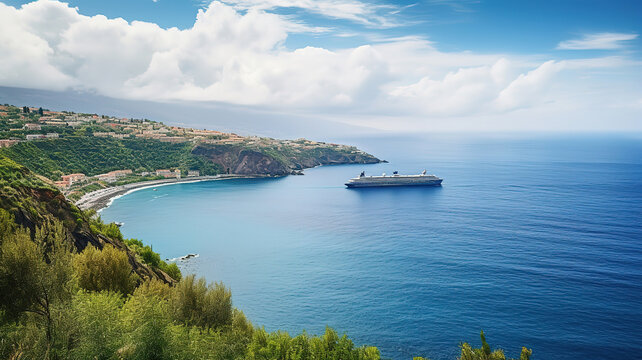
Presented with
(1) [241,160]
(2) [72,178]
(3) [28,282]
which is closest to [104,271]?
(3) [28,282]

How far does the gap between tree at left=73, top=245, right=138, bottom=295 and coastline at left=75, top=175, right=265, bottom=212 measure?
52.8 metres

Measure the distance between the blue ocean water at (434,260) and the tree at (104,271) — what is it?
11.9m

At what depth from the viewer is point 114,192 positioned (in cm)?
7725

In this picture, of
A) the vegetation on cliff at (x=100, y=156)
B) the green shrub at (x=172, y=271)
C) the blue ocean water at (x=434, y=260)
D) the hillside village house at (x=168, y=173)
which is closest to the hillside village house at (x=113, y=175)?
the vegetation on cliff at (x=100, y=156)

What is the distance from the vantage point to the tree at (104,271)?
15.6 m

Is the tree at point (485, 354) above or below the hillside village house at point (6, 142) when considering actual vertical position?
below

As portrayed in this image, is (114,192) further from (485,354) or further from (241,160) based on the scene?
(485,354)

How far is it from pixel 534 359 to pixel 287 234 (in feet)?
111

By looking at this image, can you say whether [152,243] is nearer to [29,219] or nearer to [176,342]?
[29,219]

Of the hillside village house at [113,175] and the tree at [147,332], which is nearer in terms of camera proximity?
the tree at [147,332]

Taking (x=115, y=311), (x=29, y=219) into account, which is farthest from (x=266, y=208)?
(x=115, y=311)

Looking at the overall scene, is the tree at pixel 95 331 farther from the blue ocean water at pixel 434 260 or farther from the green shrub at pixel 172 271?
the green shrub at pixel 172 271

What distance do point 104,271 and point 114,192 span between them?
230ft

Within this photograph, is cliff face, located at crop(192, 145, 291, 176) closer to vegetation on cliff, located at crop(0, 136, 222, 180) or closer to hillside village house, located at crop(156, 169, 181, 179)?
vegetation on cliff, located at crop(0, 136, 222, 180)
